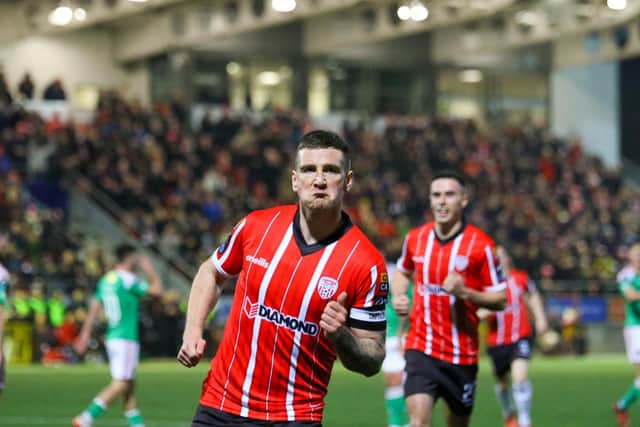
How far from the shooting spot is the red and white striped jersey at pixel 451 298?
997cm

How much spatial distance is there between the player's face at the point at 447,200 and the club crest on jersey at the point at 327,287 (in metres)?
4.51

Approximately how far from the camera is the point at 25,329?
2686 centimetres

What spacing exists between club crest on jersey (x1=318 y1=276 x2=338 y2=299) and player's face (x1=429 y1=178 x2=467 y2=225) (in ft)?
14.8

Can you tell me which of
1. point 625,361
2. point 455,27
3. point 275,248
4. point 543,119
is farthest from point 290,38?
point 275,248

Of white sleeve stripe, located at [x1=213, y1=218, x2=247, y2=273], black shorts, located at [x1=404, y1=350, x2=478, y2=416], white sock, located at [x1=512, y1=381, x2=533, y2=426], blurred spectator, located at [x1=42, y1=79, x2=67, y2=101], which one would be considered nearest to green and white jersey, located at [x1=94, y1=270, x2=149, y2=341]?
white sock, located at [x1=512, y1=381, x2=533, y2=426]

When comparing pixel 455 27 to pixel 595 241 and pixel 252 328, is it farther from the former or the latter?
pixel 252 328

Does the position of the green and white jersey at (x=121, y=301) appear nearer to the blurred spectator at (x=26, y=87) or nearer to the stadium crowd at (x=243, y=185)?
the stadium crowd at (x=243, y=185)

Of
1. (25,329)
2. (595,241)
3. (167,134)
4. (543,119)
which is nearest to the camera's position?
(25,329)

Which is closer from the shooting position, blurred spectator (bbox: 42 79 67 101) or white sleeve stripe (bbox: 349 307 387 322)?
white sleeve stripe (bbox: 349 307 387 322)

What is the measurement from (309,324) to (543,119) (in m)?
44.6

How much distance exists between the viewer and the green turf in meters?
15.6

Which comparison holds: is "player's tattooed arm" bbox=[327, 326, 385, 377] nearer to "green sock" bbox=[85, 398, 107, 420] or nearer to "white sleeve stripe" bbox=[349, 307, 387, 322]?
"white sleeve stripe" bbox=[349, 307, 387, 322]

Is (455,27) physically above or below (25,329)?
above

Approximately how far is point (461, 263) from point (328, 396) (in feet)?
30.7
